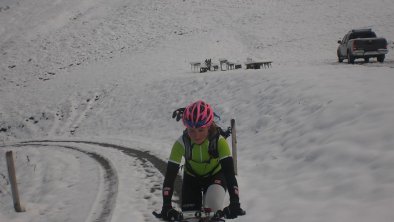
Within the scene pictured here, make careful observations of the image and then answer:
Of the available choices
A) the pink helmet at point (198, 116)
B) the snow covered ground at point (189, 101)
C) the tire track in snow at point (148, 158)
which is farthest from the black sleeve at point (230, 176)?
the tire track in snow at point (148, 158)

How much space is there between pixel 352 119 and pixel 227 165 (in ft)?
16.6

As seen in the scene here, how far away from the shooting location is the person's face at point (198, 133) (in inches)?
152

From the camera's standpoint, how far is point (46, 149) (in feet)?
54.5

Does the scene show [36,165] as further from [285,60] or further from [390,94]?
[285,60]

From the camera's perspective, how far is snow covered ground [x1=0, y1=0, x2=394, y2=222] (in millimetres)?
6340

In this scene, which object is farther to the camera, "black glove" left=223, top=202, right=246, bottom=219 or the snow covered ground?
the snow covered ground

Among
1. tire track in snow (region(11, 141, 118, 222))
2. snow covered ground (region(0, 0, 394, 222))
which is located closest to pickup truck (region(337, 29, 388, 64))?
snow covered ground (region(0, 0, 394, 222))

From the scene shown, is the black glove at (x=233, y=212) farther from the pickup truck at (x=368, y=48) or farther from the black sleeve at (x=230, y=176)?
the pickup truck at (x=368, y=48)

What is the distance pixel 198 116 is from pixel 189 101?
1507cm

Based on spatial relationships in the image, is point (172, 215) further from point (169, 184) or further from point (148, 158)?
point (148, 158)

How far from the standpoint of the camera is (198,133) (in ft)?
12.7

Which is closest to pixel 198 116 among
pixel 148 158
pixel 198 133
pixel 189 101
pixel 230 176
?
pixel 198 133

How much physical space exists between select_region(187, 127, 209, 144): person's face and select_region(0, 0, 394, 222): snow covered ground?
7.08 ft

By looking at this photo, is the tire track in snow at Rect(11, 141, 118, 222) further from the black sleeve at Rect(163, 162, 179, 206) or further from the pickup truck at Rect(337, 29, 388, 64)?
the pickup truck at Rect(337, 29, 388, 64)
